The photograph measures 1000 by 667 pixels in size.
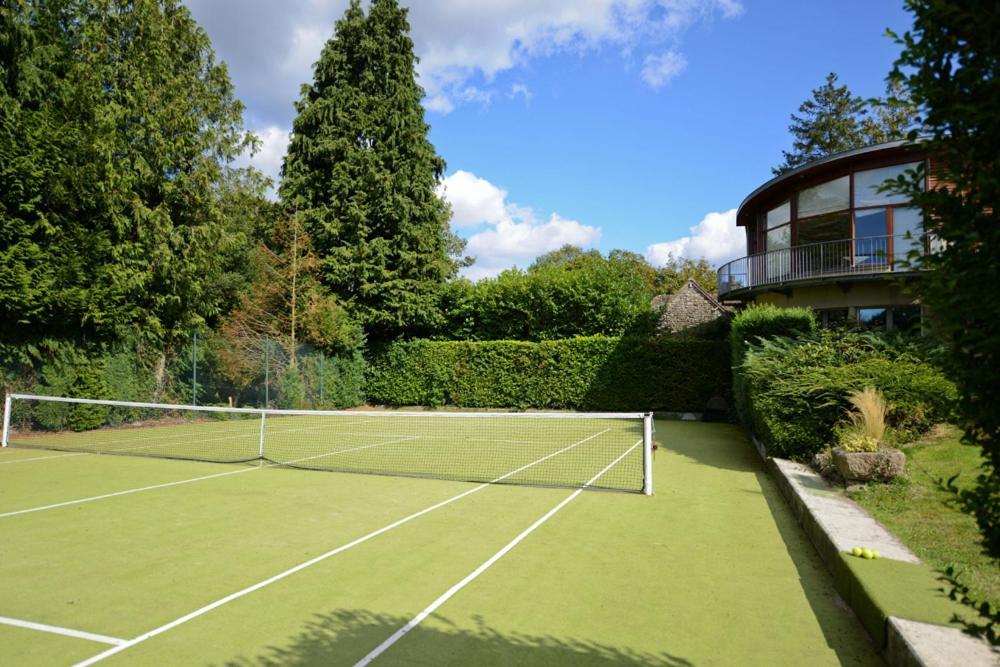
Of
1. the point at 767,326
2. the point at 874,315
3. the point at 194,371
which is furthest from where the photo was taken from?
the point at 194,371

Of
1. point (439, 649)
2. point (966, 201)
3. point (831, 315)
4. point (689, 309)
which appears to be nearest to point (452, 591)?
point (439, 649)

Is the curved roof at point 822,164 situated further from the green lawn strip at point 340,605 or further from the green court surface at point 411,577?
the green lawn strip at point 340,605

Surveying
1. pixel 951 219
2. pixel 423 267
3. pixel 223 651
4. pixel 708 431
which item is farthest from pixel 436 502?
pixel 423 267

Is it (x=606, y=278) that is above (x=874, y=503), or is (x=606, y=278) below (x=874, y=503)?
above

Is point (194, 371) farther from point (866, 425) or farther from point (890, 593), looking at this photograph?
point (890, 593)

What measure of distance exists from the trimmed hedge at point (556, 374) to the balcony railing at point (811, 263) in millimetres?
2771

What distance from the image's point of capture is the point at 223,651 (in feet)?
13.5

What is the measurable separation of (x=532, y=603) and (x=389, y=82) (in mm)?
27430

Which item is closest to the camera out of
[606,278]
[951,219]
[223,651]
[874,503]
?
[951,219]

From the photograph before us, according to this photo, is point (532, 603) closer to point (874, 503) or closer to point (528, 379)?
point (874, 503)

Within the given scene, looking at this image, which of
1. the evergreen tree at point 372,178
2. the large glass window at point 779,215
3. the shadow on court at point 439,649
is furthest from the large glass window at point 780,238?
the shadow on court at point 439,649

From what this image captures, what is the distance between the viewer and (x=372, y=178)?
2661 cm

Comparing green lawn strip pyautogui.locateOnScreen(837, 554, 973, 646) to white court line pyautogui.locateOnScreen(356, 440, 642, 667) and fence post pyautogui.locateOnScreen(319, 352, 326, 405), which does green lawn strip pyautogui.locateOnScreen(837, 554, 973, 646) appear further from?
fence post pyautogui.locateOnScreen(319, 352, 326, 405)

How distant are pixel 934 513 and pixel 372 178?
23975mm
